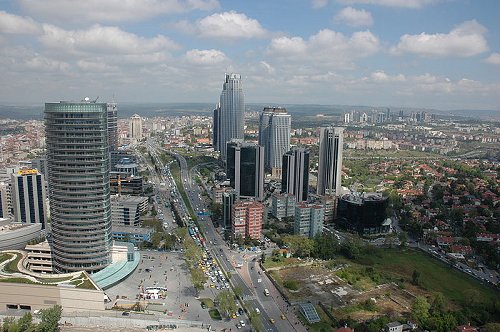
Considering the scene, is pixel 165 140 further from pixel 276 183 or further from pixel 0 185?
pixel 0 185

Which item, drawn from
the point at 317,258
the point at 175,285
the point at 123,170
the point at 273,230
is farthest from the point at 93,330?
the point at 123,170

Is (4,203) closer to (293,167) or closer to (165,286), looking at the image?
(165,286)

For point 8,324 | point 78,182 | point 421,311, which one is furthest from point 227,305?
point 78,182

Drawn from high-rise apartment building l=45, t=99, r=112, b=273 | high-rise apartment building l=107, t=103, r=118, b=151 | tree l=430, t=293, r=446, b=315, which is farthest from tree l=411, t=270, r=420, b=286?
high-rise apartment building l=107, t=103, r=118, b=151

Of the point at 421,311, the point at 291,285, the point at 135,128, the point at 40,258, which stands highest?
the point at 135,128

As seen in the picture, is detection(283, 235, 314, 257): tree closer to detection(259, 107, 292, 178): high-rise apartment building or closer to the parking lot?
the parking lot

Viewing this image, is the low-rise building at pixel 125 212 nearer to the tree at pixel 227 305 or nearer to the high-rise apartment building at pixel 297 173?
the high-rise apartment building at pixel 297 173

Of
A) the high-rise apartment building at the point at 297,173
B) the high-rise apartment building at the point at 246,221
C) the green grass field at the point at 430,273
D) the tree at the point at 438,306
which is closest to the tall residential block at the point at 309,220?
the high-rise apartment building at the point at 246,221

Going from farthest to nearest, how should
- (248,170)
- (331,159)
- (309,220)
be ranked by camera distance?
(248,170), (331,159), (309,220)
